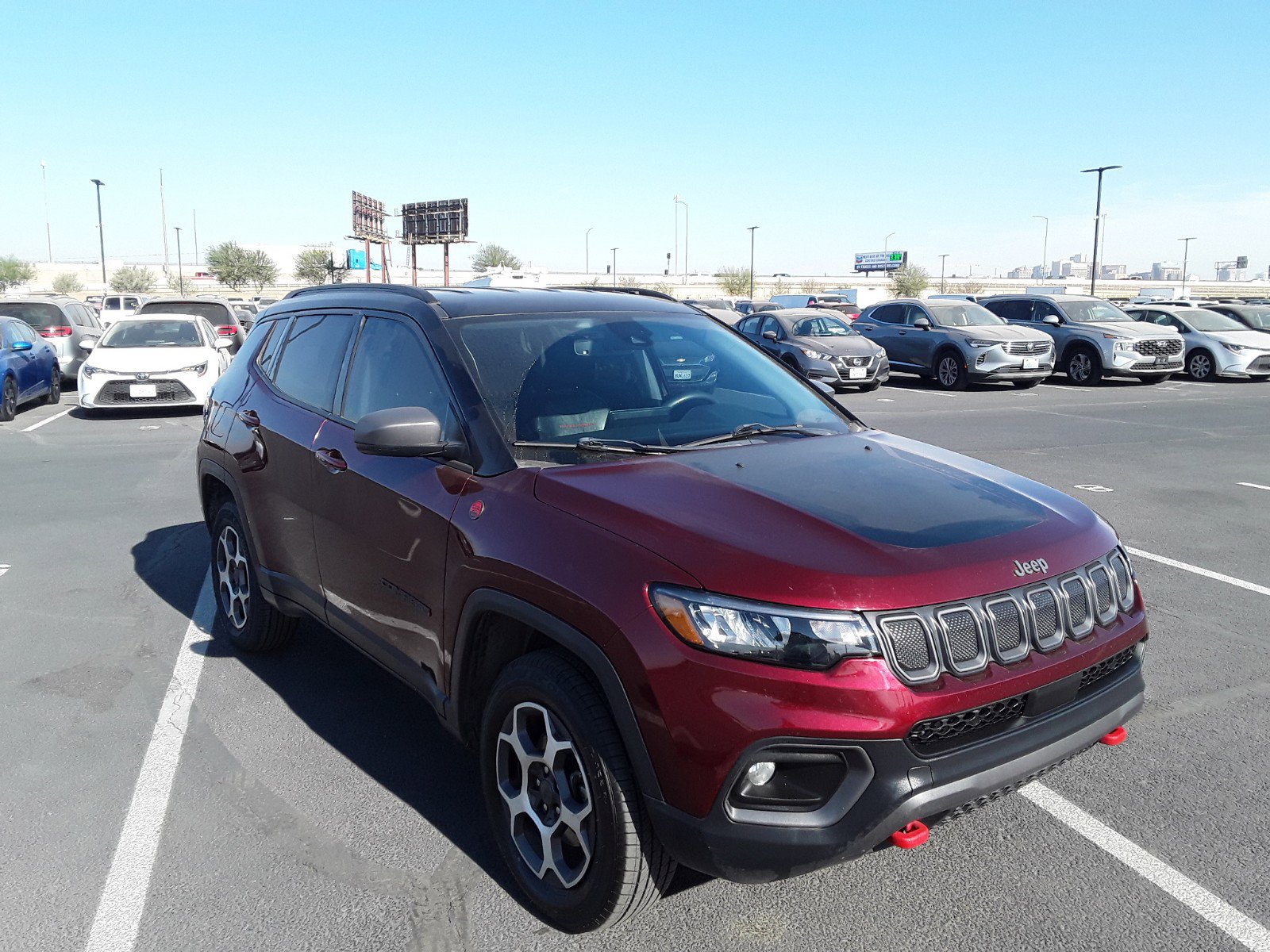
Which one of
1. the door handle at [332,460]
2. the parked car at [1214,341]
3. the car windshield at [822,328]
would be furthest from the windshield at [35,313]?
the parked car at [1214,341]

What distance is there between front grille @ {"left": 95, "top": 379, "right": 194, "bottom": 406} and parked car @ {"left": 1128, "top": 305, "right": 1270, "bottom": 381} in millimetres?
19606

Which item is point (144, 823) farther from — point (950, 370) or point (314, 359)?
point (950, 370)

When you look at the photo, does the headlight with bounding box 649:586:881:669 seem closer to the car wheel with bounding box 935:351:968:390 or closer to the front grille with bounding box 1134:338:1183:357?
the car wheel with bounding box 935:351:968:390

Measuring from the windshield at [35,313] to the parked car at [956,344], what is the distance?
53.4ft

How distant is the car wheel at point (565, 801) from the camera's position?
8.04ft

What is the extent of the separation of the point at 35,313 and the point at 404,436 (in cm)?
1847

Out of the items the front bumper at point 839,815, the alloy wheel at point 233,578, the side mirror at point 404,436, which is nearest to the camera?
the front bumper at point 839,815

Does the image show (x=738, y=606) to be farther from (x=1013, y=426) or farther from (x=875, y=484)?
(x=1013, y=426)

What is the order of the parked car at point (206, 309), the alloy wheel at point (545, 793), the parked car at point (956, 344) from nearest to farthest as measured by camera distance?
the alloy wheel at point (545, 793), the parked car at point (206, 309), the parked car at point (956, 344)

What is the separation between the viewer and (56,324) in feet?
59.6

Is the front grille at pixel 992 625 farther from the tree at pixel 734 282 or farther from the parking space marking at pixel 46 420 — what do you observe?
the tree at pixel 734 282

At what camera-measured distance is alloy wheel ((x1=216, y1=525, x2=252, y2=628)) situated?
4730mm

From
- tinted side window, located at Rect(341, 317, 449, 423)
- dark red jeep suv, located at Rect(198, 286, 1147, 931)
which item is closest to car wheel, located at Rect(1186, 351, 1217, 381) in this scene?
dark red jeep suv, located at Rect(198, 286, 1147, 931)

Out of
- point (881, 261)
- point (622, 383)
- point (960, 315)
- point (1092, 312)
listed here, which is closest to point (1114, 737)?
point (622, 383)
